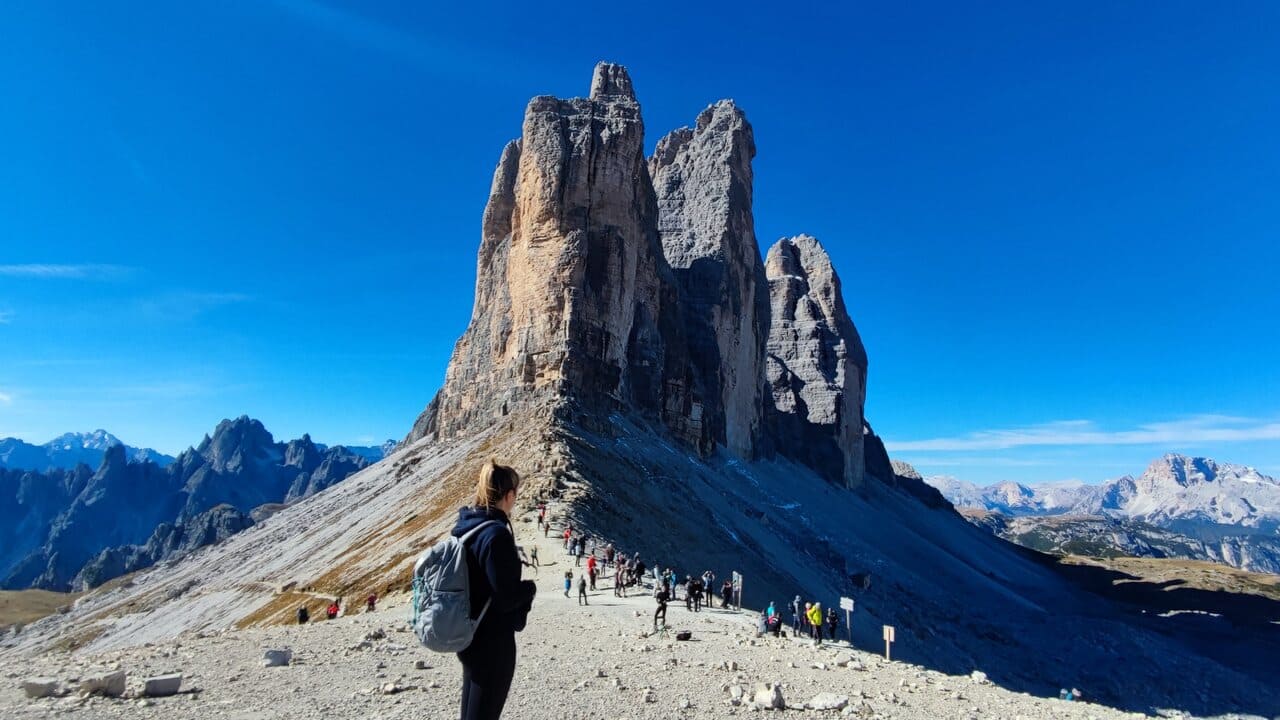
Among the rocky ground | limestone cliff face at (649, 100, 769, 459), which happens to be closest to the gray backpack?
the rocky ground

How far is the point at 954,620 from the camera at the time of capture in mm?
59031

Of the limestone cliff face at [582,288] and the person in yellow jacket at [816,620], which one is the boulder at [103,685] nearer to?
the person in yellow jacket at [816,620]

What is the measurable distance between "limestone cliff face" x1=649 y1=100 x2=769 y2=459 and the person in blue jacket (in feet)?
253

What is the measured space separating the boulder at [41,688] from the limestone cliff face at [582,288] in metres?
Result: 43.1

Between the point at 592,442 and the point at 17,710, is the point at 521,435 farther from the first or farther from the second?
the point at 17,710

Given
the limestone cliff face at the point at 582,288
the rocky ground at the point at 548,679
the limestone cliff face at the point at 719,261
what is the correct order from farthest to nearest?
the limestone cliff face at the point at 719,261
the limestone cliff face at the point at 582,288
the rocky ground at the point at 548,679

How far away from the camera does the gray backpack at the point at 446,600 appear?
4.68m

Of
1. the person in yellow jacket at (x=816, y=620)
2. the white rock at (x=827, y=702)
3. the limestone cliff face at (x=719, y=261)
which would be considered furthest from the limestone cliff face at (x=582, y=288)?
the white rock at (x=827, y=702)

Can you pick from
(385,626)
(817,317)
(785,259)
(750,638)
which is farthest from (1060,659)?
(785,259)

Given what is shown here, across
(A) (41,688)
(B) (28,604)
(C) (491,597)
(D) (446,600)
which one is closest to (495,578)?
(C) (491,597)

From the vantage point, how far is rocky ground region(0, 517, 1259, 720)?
10375mm

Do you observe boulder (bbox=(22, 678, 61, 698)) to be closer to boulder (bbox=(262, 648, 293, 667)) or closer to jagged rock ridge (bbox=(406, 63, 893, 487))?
boulder (bbox=(262, 648, 293, 667))

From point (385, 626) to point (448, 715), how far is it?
8.27 m

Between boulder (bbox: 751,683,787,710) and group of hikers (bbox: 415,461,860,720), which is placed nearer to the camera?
group of hikers (bbox: 415,461,860,720)
